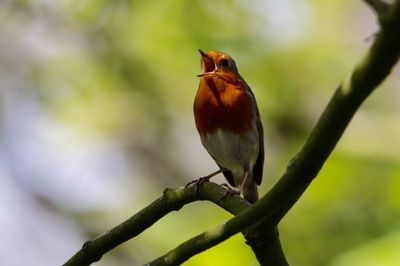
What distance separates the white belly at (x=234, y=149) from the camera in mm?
4324

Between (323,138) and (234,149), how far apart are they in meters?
2.67

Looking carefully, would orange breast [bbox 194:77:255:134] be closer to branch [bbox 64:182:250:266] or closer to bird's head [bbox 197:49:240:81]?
bird's head [bbox 197:49:240:81]

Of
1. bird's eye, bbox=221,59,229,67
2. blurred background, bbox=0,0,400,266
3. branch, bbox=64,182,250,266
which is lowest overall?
branch, bbox=64,182,250,266

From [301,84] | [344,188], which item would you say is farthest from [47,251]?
[344,188]

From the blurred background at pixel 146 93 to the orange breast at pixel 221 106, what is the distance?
1302 mm

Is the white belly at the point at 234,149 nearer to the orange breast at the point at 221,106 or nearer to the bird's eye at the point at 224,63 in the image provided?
the orange breast at the point at 221,106

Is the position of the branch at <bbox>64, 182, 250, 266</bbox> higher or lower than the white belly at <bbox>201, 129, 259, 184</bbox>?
lower

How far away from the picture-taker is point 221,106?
14.0 feet

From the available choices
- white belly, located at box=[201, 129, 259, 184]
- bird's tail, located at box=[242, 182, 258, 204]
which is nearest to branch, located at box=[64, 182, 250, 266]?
white belly, located at box=[201, 129, 259, 184]

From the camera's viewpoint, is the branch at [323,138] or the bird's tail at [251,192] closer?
the branch at [323,138]

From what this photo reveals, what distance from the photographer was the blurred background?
6.77 metres

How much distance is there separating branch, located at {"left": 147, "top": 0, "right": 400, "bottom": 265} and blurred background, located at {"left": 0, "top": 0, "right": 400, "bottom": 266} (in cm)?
331

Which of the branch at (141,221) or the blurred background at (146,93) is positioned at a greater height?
the blurred background at (146,93)

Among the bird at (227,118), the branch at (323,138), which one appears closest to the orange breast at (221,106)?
the bird at (227,118)
